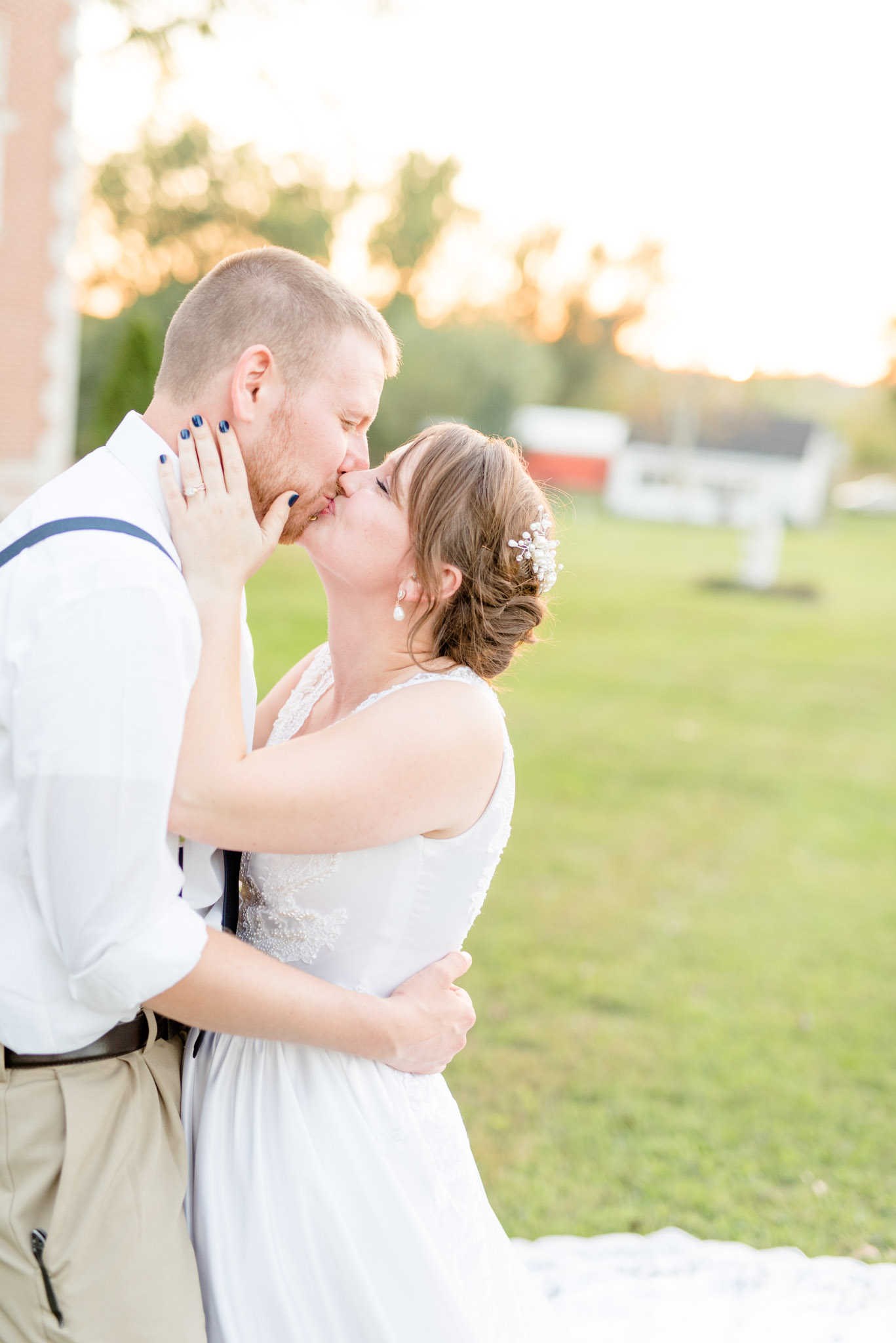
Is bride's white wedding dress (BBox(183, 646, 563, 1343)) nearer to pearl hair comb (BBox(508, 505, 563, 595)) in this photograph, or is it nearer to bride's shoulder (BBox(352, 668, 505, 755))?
bride's shoulder (BBox(352, 668, 505, 755))

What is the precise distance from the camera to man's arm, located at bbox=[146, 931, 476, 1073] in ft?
6.29

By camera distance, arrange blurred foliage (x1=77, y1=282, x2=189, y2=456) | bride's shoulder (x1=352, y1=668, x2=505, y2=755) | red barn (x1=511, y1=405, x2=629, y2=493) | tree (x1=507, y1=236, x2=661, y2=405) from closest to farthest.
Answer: bride's shoulder (x1=352, y1=668, x2=505, y2=755), blurred foliage (x1=77, y1=282, x2=189, y2=456), tree (x1=507, y1=236, x2=661, y2=405), red barn (x1=511, y1=405, x2=629, y2=493)

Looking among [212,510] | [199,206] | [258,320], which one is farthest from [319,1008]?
[199,206]

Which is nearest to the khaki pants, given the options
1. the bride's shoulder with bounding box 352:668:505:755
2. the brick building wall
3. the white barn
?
the bride's shoulder with bounding box 352:668:505:755

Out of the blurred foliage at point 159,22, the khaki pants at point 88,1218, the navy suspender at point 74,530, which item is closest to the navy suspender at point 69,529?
the navy suspender at point 74,530

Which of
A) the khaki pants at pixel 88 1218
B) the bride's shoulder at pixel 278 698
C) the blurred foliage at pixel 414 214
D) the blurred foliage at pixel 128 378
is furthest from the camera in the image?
the blurred foliage at pixel 414 214

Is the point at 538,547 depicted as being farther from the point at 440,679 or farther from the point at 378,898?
the point at 378,898

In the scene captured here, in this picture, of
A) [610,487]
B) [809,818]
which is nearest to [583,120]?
[809,818]

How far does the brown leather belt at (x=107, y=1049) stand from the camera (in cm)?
194

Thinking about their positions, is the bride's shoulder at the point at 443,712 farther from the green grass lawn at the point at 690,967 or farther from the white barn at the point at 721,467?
the white barn at the point at 721,467

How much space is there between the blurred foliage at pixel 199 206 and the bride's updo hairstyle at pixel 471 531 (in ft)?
95.7

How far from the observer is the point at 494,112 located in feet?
71.3

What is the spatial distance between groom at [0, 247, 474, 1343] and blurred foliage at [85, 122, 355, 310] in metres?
29.3

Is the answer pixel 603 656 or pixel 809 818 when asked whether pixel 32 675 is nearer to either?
pixel 809 818
